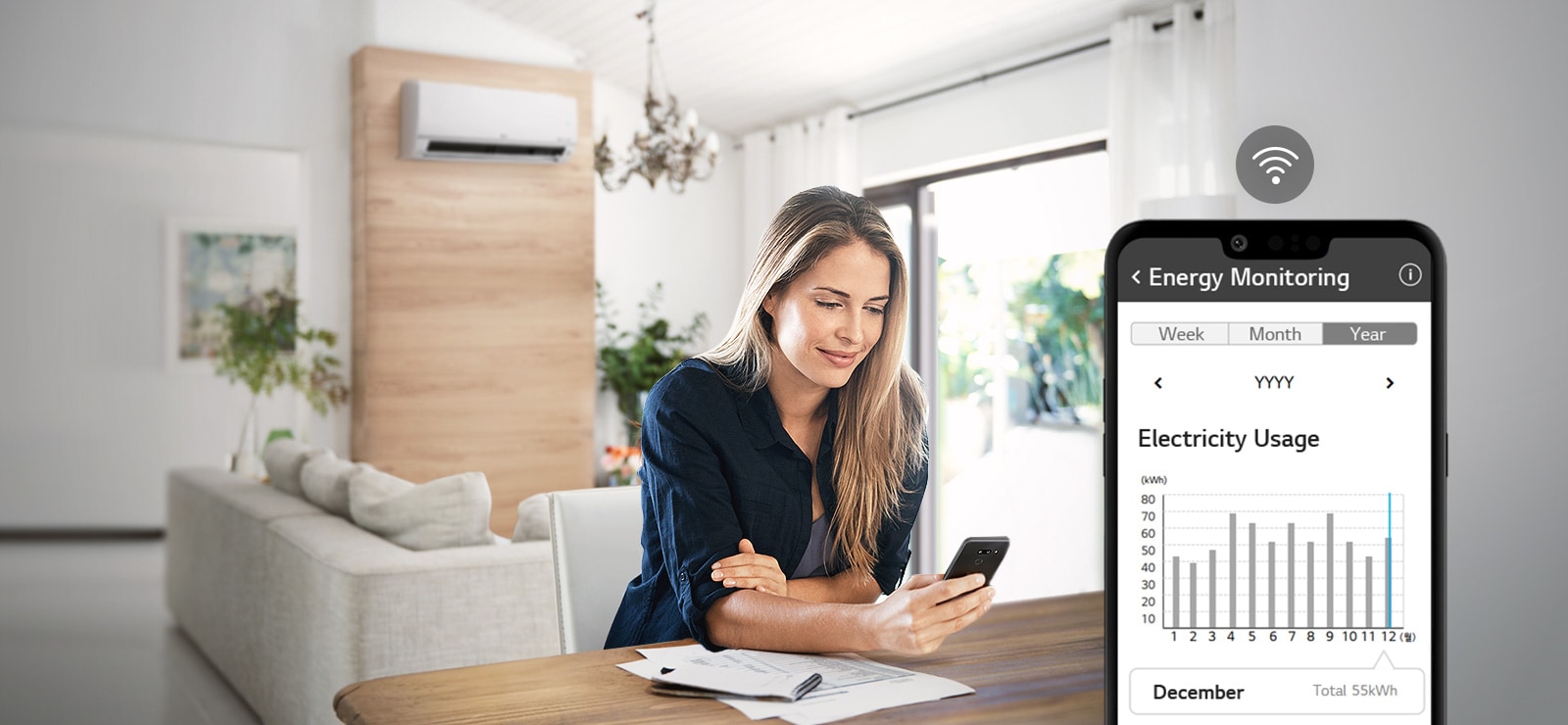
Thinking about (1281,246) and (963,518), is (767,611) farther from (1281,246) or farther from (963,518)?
(963,518)

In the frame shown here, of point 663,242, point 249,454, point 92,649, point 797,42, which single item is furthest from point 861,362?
point 663,242

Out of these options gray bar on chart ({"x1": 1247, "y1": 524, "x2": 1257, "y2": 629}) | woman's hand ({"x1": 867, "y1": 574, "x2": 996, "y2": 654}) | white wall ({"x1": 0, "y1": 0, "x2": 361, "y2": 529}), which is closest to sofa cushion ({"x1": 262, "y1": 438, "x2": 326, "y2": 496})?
white wall ({"x1": 0, "y1": 0, "x2": 361, "y2": 529})

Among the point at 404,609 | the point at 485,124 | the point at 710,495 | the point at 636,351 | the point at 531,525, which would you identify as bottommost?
the point at 404,609

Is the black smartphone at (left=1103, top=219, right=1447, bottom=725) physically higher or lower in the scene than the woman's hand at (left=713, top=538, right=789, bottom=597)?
higher

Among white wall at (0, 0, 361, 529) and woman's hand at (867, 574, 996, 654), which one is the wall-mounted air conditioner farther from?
woman's hand at (867, 574, 996, 654)

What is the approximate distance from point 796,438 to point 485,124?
3.23 metres

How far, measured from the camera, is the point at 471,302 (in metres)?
3.96

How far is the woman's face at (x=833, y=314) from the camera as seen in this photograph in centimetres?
97

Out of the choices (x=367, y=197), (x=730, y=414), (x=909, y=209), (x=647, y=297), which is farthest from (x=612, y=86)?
(x=730, y=414)

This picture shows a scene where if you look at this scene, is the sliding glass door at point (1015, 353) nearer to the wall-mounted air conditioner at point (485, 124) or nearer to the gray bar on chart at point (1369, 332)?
the wall-mounted air conditioner at point (485, 124)

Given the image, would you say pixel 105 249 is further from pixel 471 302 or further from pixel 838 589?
pixel 838 589

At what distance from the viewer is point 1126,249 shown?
1.46 feet

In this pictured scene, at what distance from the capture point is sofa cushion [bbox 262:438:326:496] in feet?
7.95

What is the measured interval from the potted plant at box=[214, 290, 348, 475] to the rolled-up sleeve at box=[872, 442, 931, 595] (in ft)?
8.37
